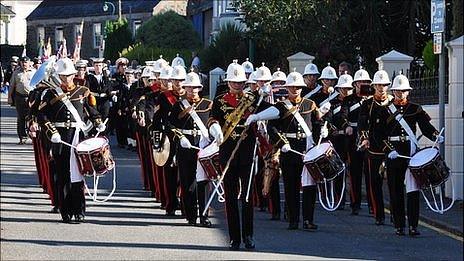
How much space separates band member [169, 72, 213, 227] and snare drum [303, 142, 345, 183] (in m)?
1.34

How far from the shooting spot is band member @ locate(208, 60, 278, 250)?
531 inches

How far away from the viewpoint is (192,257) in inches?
508

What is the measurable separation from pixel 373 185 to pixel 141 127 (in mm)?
4215

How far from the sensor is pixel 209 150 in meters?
15.0

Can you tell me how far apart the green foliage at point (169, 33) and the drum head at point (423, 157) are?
44.5 meters

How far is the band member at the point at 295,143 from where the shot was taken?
1548cm

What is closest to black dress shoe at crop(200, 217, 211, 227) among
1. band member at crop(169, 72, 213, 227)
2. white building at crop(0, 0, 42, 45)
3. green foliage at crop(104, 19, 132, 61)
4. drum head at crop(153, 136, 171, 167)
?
band member at crop(169, 72, 213, 227)

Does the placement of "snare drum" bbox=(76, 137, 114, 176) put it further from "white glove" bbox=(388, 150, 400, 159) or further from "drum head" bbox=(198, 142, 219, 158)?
"white glove" bbox=(388, 150, 400, 159)

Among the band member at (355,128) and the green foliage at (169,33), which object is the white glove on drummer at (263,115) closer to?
the band member at (355,128)

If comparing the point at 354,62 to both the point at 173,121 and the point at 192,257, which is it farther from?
the point at 192,257

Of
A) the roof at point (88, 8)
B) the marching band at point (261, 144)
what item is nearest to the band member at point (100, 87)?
the marching band at point (261, 144)

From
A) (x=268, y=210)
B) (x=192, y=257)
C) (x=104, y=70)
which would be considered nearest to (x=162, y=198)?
(x=268, y=210)

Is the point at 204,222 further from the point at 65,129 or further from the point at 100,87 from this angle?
the point at 100,87

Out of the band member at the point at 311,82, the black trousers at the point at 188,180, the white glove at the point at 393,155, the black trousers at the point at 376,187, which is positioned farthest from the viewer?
the band member at the point at 311,82
